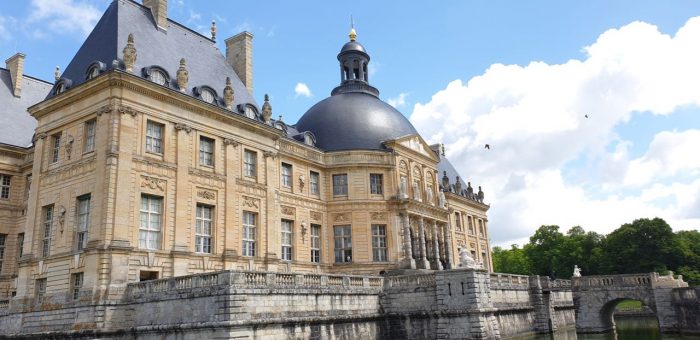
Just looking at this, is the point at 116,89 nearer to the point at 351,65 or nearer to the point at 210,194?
the point at 210,194

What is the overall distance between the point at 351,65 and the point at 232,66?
1004 centimetres

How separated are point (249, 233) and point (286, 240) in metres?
3.67

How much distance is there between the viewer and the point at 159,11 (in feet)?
98.5

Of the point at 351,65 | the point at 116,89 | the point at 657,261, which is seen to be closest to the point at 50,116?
the point at 116,89

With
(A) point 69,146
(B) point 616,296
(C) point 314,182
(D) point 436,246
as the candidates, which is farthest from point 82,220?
(B) point 616,296

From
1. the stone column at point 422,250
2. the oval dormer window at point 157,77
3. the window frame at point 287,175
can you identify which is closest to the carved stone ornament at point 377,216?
the stone column at point 422,250

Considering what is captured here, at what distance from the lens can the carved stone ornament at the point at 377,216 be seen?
35.2 meters

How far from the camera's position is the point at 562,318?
37.2 metres

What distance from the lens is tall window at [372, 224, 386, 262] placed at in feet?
115

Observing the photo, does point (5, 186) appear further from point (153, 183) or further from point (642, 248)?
point (642, 248)

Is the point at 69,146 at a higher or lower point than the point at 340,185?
lower

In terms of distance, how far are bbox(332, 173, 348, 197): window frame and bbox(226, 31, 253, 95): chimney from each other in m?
7.35

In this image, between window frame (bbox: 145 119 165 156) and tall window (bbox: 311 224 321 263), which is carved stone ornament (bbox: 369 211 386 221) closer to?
tall window (bbox: 311 224 321 263)

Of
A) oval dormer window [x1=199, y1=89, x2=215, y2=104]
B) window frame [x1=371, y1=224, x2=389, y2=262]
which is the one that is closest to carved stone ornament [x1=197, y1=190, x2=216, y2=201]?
oval dormer window [x1=199, y1=89, x2=215, y2=104]
